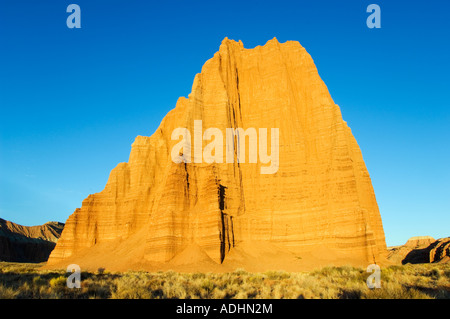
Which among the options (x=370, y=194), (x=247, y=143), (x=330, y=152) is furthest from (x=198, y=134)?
(x=370, y=194)

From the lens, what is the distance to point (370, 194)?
183 feet

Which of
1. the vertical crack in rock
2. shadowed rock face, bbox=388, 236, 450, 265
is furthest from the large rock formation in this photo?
shadowed rock face, bbox=388, 236, 450, 265

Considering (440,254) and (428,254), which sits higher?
(440,254)

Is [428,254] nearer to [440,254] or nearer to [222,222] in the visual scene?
[440,254]

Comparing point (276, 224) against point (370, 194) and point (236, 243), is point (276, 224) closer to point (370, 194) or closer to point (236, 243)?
point (236, 243)

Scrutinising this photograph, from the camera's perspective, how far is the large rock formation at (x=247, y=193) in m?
46.0

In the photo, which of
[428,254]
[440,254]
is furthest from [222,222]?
[428,254]

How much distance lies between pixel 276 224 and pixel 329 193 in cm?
912

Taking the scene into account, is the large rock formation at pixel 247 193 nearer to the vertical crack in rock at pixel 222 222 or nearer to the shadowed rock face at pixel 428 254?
the vertical crack in rock at pixel 222 222

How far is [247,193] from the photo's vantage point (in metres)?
55.6

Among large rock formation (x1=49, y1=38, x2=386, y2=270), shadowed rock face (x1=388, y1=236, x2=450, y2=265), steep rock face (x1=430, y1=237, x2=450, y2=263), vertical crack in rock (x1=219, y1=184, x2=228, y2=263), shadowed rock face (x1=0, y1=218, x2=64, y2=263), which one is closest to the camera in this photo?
vertical crack in rock (x1=219, y1=184, x2=228, y2=263)

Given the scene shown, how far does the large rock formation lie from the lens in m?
46.0

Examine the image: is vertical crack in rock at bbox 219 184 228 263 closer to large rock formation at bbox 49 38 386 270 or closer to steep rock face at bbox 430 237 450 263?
large rock formation at bbox 49 38 386 270

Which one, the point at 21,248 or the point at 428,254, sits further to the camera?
the point at 21,248
